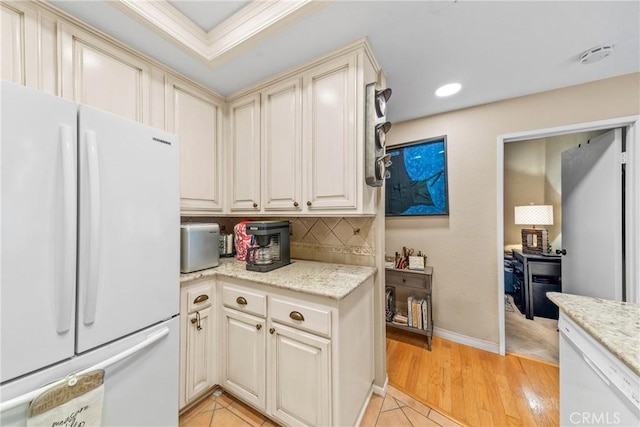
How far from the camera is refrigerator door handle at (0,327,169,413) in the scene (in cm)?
69

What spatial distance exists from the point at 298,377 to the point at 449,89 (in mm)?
2360

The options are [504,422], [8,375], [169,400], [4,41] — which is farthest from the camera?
[504,422]

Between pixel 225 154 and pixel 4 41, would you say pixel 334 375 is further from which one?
pixel 4 41

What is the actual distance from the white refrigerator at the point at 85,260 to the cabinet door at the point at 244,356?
36 cm

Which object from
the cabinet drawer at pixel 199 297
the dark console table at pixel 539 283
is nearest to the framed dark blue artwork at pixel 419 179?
the dark console table at pixel 539 283

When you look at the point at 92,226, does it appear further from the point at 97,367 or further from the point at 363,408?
the point at 363,408

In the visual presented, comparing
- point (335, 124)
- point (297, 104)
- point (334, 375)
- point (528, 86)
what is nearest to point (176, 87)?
point (297, 104)

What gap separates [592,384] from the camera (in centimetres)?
85

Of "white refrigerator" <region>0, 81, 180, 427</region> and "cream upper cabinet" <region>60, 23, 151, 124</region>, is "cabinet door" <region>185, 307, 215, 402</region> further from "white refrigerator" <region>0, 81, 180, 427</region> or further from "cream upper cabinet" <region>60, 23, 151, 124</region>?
"cream upper cabinet" <region>60, 23, 151, 124</region>

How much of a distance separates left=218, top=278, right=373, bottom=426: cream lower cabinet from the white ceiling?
150cm

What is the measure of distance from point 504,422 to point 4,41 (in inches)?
132

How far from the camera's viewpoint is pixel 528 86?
1.83 metres

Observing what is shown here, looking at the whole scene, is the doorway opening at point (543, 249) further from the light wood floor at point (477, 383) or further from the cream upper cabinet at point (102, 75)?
the cream upper cabinet at point (102, 75)

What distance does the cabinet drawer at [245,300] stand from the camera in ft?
4.44
